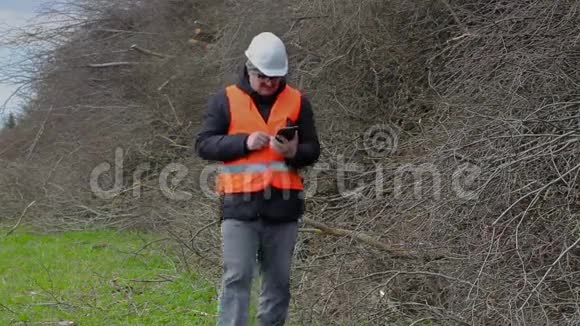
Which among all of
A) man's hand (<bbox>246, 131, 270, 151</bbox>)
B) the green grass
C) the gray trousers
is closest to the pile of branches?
the green grass

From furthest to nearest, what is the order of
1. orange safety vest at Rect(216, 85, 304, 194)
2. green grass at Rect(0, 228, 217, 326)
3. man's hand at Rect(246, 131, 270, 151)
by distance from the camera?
green grass at Rect(0, 228, 217, 326)
orange safety vest at Rect(216, 85, 304, 194)
man's hand at Rect(246, 131, 270, 151)

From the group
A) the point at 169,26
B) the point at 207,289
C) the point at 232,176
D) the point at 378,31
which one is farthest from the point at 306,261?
the point at 169,26

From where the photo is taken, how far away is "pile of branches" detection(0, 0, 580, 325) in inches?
193

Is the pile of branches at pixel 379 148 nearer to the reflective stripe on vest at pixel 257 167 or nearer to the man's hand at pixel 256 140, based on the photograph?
the reflective stripe on vest at pixel 257 167

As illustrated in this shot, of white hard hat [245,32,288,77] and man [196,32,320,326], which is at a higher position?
white hard hat [245,32,288,77]

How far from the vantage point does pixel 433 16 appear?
840cm

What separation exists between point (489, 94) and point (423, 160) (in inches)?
28.0

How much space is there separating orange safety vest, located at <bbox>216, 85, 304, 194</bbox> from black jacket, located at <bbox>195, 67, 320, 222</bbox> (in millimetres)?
29

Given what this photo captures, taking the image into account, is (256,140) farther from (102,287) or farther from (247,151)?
(102,287)

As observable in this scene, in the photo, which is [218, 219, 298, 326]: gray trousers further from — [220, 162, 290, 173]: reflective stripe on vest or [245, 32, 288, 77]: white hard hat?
[245, 32, 288, 77]: white hard hat

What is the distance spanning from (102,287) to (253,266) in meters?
3.45

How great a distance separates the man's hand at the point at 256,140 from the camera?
13.3ft

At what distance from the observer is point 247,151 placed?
13.6ft

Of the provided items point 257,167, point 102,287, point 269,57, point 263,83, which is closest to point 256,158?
point 257,167
